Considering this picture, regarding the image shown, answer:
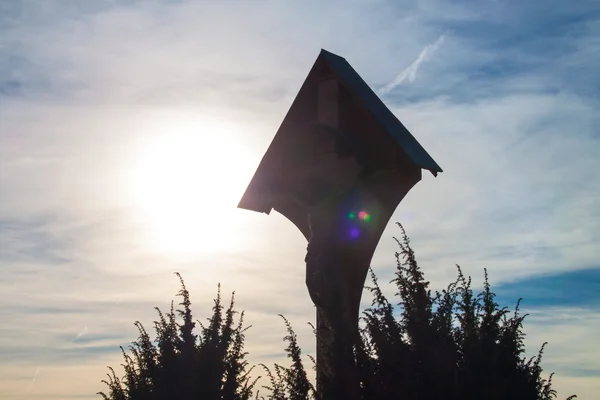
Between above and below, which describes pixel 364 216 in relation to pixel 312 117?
below

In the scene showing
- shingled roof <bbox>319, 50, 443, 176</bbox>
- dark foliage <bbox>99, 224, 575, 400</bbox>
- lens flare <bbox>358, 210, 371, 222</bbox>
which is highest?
shingled roof <bbox>319, 50, 443, 176</bbox>

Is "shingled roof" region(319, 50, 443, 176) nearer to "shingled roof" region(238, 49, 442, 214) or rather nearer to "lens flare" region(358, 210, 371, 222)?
"shingled roof" region(238, 49, 442, 214)

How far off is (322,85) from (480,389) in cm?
454

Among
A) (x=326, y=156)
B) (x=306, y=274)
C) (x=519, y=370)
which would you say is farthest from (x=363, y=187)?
(x=519, y=370)

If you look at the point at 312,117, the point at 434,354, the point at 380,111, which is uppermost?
the point at 312,117

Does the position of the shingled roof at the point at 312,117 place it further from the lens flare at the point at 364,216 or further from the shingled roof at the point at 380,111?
the lens flare at the point at 364,216

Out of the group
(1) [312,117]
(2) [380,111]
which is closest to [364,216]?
(2) [380,111]

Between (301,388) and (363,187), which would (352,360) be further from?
(363,187)

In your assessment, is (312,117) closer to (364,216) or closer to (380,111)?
(380,111)

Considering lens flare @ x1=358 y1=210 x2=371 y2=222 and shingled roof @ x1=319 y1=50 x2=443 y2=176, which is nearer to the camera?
shingled roof @ x1=319 y1=50 x2=443 y2=176

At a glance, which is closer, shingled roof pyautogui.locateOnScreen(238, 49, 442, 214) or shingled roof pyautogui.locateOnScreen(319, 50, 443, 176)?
shingled roof pyautogui.locateOnScreen(319, 50, 443, 176)

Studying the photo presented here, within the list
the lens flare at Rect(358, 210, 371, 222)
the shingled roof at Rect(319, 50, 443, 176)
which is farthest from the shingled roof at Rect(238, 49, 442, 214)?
the lens flare at Rect(358, 210, 371, 222)

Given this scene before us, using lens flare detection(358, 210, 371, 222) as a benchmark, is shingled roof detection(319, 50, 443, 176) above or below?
above

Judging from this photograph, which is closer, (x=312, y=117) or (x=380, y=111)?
(x=380, y=111)
